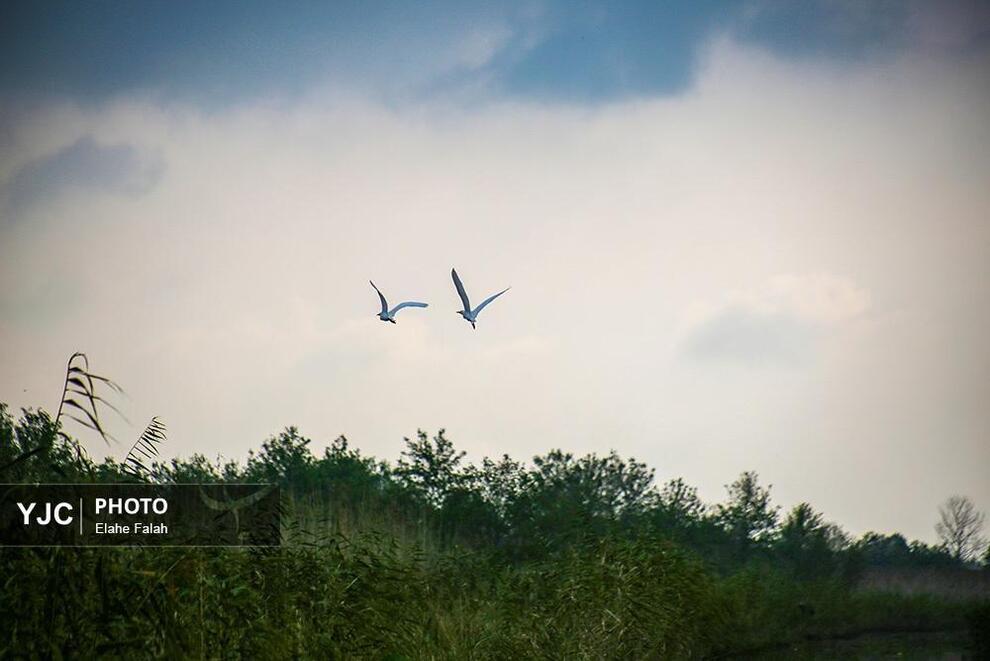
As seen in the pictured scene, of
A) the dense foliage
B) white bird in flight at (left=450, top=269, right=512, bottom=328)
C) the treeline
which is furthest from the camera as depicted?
the treeline

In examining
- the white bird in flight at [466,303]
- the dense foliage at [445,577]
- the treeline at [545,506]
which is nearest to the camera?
the dense foliage at [445,577]

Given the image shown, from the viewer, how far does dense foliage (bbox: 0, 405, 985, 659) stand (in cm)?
691

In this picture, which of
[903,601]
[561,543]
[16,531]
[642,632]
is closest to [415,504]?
[561,543]

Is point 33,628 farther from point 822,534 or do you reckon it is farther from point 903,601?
point 822,534

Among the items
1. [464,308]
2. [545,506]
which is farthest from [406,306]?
[545,506]

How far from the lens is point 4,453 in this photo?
767 cm

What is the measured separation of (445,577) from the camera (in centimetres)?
1661

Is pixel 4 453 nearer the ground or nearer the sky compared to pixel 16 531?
nearer the sky

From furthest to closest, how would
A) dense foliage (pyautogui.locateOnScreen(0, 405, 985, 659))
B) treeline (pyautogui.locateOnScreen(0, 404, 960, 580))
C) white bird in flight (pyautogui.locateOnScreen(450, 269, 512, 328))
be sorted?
1. treeline (pyautogui.locateOnScreen(0, 404, 960, 580))
2. white bird in flight (pyautogui.locateOnScreen(450, 269, 512, 328))
3. dense foliage (pyautogui.locateOnScreen(0, 405, 985, 659))

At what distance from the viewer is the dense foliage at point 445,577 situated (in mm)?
6910

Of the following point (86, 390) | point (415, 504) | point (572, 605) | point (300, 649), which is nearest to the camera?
point (86, 390)

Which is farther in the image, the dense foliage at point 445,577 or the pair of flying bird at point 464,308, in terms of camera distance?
the pair of flying bird at point 464,308

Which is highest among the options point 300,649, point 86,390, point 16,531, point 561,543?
point 561,543

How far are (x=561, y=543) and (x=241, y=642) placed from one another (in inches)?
845
